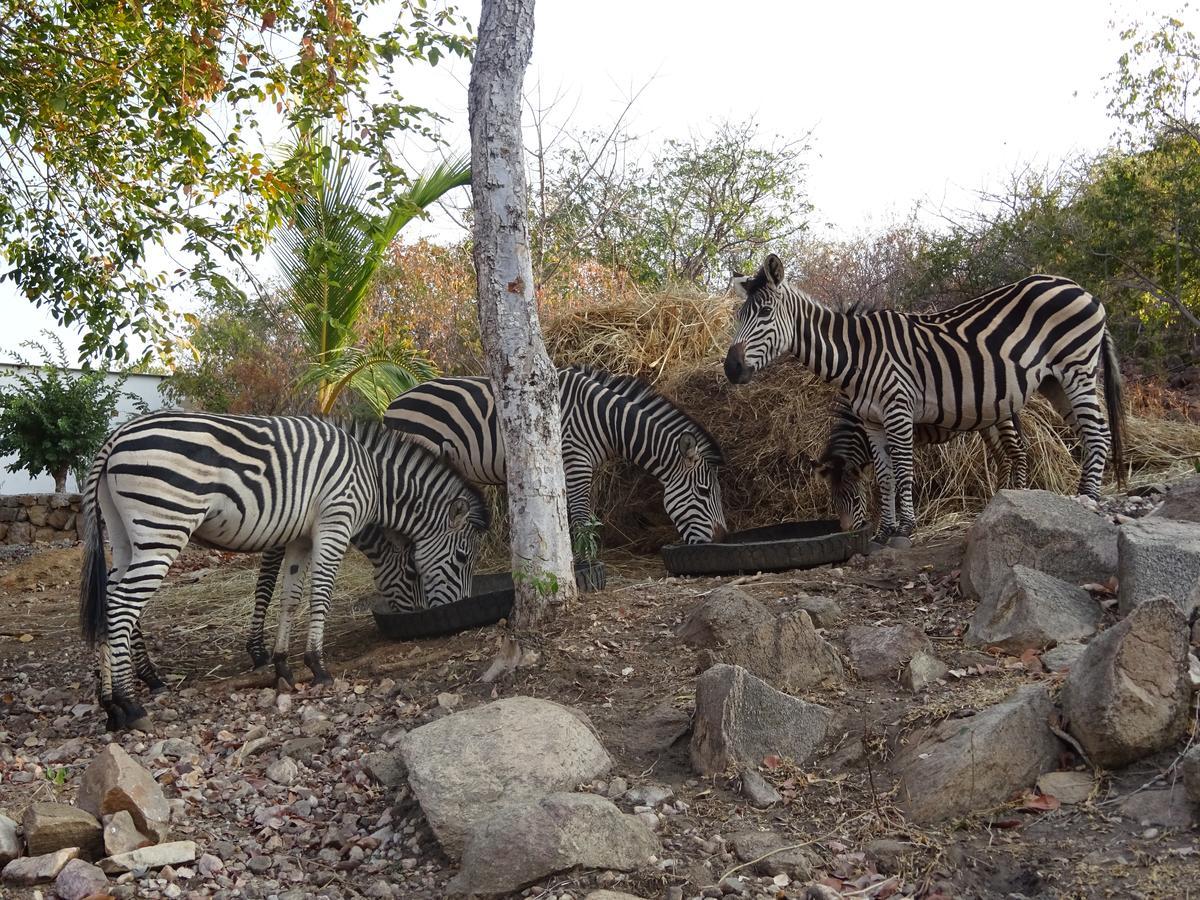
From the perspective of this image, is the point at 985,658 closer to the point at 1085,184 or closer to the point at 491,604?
the point at 491,604

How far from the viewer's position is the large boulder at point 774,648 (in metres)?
4.33

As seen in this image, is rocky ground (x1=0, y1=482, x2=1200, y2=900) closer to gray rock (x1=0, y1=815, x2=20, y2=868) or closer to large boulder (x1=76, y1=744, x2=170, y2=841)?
large boulder (x1=76, y1=744, x2=170, y2=841)

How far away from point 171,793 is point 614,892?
7.48ft

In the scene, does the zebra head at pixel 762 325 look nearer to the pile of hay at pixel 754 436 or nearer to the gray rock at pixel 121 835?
the pile of hay at pixel 754 436

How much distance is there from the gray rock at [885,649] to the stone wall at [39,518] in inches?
525

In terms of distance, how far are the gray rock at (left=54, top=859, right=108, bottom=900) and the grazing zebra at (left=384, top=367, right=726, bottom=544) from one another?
4214 mm

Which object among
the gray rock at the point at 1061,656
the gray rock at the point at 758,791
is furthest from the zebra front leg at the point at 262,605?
the gray rock at the point at 1061,656

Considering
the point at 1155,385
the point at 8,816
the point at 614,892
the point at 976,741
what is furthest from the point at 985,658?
the point at 1155,385

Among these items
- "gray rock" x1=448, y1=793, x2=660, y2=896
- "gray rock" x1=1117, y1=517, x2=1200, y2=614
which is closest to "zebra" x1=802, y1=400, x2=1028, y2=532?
"gray rock" x1=1117, y1=517, x2=1200, y2=614

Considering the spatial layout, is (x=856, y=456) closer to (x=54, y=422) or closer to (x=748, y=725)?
(x=748, y=725)

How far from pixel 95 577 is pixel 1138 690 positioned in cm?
513

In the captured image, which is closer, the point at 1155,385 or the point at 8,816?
the point at 8,816

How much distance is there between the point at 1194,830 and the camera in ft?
9.53

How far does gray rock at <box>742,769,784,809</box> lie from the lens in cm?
352
